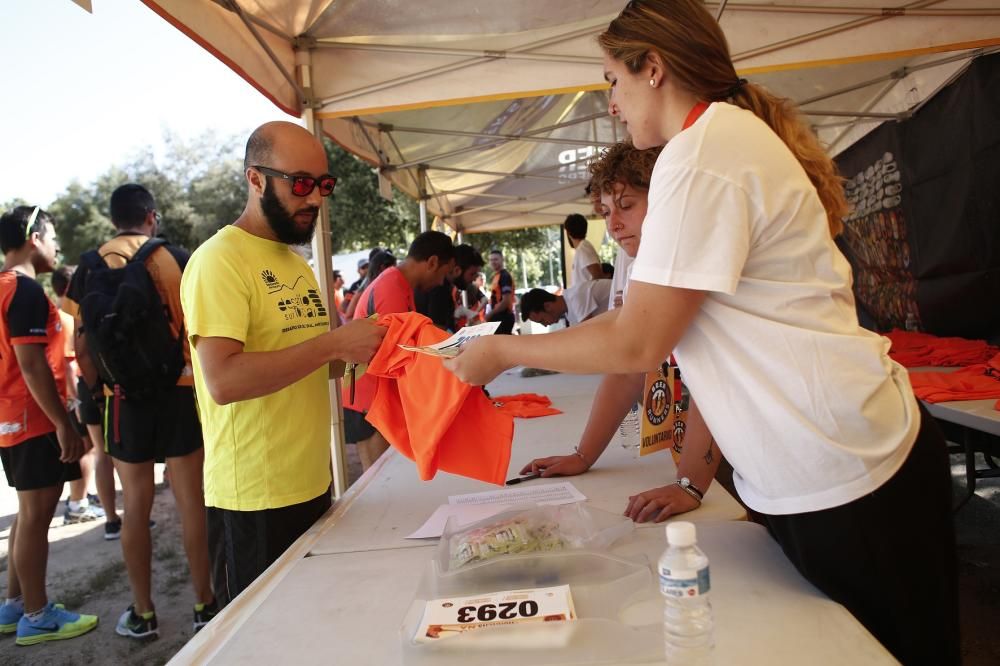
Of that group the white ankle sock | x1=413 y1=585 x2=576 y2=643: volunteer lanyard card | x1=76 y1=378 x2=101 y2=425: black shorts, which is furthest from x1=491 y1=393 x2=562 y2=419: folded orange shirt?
x1=76 y1=378 x2=101 y2=425: black shorts

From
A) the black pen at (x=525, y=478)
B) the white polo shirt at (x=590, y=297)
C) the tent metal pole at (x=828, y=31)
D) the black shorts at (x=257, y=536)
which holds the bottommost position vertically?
the black shorts at (x=257, y=536)

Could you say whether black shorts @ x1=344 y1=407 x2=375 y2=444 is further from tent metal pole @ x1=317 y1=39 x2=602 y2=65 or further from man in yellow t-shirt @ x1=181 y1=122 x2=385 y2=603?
man in yellow t-shirt @ x1=181 y1=122 x2=385 y2=603

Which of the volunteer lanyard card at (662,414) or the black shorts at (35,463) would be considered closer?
the volunteer lanyard card at (662,414)

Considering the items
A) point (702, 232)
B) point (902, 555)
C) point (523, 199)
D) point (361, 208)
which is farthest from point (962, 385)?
point (361, 208)

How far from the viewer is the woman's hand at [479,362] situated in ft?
4.61

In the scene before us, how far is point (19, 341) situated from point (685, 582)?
11.7ft

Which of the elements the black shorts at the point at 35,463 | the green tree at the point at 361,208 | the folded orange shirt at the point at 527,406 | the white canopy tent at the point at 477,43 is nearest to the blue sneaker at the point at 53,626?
the black shorts at the point at 35,463

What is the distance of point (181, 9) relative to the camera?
259 cm

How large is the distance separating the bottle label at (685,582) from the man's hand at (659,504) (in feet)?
2.36

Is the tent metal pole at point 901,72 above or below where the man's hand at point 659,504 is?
above

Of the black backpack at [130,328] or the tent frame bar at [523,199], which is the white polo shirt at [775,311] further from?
the tent frame bar at [523,199]

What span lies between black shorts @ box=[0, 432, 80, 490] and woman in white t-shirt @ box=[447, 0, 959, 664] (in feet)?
11.1

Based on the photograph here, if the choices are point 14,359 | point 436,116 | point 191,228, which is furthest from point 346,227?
point 14,359

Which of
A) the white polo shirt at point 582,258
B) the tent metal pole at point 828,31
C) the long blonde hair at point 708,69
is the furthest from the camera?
the white polo shirt at point 582,258
